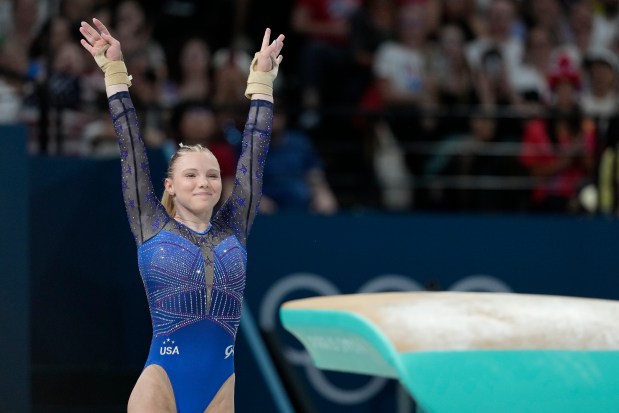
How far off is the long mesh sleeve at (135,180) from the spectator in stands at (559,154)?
4272 millimetres

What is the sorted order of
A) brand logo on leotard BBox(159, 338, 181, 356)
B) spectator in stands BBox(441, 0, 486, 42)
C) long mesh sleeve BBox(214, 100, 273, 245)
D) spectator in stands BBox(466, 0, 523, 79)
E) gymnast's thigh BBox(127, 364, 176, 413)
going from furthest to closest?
spectator in stands BBox(441, 0, 486, 42) < spectator in stands BBox(466, 0, 523, 79) < long mesh sleeve BBox(214, 100, 273, 245) < brand logo on leotard BBox(159, 338, 181, 356) < gymnast's thigh BBox(127, 364, 176, 413)

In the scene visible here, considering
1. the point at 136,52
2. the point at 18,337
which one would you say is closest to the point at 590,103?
the point at 136,52

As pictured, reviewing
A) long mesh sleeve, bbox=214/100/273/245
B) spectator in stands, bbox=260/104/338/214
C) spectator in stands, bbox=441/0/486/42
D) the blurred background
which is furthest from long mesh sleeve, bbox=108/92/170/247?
spectator in stands, bbox=441/0/486/42

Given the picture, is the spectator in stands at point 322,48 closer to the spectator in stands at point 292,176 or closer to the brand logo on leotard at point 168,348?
the spectator in stands at point 292,176

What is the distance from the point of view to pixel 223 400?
12.4ft

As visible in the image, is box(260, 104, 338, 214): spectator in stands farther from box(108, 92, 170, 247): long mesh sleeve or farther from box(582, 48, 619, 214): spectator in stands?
box(108, 92, 170, 247): long mesh sleeve

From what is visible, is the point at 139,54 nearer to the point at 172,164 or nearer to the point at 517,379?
the point at 172,164

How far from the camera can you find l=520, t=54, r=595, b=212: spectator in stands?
25.0 feet

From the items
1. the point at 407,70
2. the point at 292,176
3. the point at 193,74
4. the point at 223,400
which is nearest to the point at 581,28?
the point at 407,70

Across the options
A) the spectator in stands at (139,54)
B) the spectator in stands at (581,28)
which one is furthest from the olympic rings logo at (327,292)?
the spectator in stands at (581,28)

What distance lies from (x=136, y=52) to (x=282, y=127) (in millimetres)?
1114

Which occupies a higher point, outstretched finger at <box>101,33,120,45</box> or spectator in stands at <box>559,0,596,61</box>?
spectator in stands at <box>559,0,596,61</box>

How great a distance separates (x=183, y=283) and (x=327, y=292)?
3359mm

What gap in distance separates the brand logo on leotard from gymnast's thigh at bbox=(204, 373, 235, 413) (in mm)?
221
